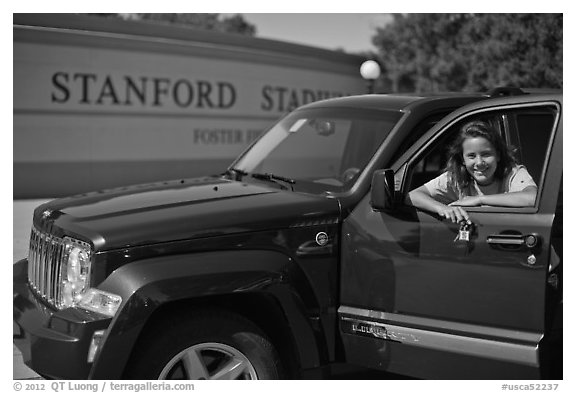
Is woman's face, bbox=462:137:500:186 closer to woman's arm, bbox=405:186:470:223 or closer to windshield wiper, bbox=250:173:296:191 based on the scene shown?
woman's arm, bbox=405:186:470:223

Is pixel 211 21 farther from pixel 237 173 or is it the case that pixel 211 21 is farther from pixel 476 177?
pixel 476 177

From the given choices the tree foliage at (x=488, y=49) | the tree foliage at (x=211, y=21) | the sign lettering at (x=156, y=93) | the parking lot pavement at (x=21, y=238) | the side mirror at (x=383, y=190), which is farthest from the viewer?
the tree foliage at (x=211, y=21)

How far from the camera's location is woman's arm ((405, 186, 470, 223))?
11.7 feet

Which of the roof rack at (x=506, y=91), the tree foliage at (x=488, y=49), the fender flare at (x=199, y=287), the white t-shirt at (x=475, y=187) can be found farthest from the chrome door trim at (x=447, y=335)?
the tree foliage at (x=488, y=49)

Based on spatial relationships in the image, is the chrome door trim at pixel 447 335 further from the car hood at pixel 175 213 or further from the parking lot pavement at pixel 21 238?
the parking lot pavement at pixel 21 238

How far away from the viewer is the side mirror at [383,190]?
12.0 ft

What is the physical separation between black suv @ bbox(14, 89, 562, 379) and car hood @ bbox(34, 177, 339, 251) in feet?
0.03

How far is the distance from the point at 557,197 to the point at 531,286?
432mm

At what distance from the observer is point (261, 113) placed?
22.6 m

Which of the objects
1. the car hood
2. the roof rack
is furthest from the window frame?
the roof rack

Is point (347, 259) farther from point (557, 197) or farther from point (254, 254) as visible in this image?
point (557, 197)

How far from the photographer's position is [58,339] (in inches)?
131

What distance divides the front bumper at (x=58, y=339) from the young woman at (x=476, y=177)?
1.73 metres

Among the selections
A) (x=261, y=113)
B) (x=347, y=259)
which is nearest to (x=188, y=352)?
(x=347, y=259)
